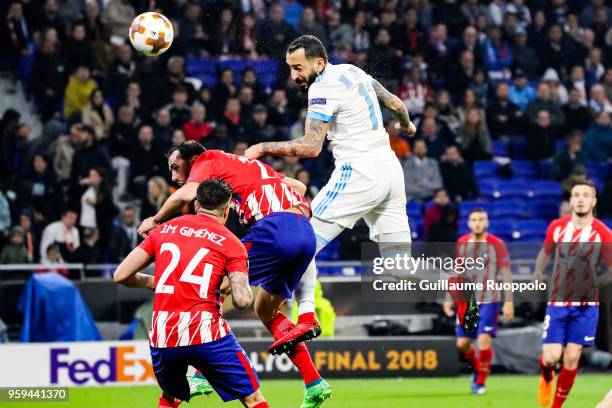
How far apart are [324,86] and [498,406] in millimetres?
4147

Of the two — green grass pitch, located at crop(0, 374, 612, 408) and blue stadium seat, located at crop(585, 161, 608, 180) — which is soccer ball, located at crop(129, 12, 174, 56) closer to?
green grass pitch, located at crop(0, 374, 612, 408)

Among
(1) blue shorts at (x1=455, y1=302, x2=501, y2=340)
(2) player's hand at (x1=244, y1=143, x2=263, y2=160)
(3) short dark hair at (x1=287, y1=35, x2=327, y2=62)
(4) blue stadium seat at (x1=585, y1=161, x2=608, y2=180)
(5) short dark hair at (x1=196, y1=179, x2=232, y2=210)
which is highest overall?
(3) short dark hair at (x1=287, y1=35, x2=327, y2=62)

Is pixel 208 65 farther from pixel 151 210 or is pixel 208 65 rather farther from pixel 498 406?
pixel 498 406

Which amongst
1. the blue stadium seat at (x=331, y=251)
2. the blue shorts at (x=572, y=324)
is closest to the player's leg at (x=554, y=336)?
the blue shorts at (x=572, y=324)

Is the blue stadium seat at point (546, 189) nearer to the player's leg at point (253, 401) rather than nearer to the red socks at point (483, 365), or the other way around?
the red socks at point (483, 365)

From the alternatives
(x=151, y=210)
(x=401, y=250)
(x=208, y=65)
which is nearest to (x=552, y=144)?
(x=208, y=65)

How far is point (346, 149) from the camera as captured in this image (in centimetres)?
983

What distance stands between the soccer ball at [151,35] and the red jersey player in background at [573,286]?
159 inches

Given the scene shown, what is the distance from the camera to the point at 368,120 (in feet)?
32.1

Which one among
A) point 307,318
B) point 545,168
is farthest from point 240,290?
point 545,168

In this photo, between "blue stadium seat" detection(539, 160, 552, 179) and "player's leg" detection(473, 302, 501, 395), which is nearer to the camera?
"player's leg" detection(473, 302, 501, 395)

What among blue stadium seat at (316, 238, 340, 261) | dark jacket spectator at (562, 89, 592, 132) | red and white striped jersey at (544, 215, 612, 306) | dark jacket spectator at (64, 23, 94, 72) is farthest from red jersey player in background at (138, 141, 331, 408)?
dark jacket spectator at (562, 89, 592, 132)

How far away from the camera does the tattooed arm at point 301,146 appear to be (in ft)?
29.9

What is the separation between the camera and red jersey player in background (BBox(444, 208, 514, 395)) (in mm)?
13625
